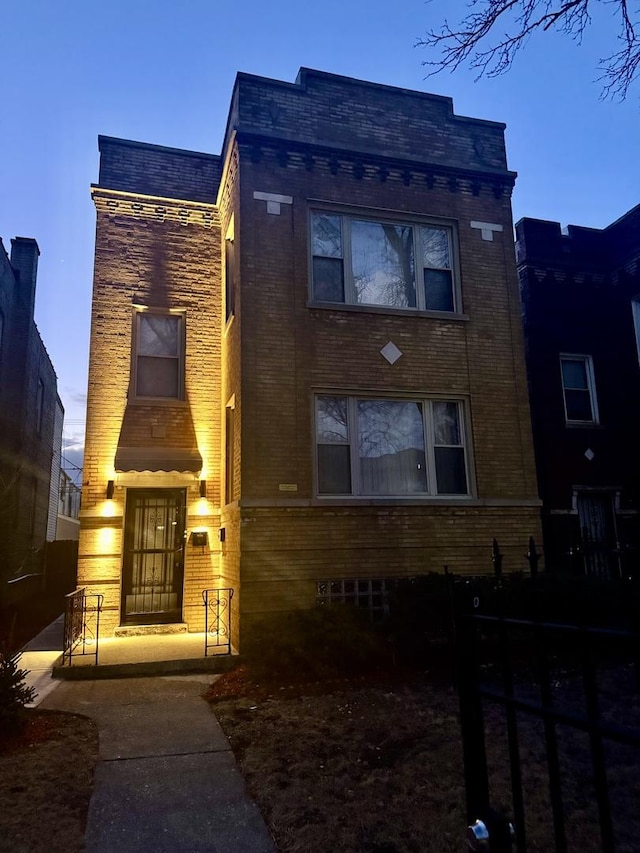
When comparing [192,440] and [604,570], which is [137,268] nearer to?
[192,440]

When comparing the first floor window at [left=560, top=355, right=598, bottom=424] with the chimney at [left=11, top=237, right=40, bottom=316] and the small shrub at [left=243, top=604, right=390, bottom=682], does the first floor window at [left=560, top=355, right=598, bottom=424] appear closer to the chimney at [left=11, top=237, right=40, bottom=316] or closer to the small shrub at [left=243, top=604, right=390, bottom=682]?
the small shrub at [left=243, top=604, right=390, bottom=682]

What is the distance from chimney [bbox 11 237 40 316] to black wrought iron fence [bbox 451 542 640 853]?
52.1 feet

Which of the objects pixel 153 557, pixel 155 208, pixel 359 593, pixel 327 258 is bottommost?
pixel 359 593

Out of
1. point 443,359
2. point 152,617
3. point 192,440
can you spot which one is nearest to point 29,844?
point 152,617

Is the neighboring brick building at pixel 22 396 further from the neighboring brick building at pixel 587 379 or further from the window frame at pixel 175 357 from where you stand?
the neighboring brick building at pixel 587 379

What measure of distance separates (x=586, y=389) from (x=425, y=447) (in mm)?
5676

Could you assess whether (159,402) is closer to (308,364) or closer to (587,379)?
(308,364)

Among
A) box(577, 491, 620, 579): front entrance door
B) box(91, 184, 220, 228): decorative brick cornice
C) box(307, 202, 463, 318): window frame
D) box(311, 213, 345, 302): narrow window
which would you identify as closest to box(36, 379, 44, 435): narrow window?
box(91, 184, 220, 228): decorative brick cornice

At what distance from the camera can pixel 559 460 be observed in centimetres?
1245

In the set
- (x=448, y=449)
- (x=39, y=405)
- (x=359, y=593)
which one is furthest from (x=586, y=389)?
(x=39, y=405)

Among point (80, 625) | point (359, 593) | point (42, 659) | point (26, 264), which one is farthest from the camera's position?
point (26, 264)

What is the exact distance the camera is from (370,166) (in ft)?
34.0

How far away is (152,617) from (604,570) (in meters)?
9.04

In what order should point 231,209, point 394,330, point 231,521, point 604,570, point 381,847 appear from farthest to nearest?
point 604,570, point 231,209, point 394,330, point 231,521, point 381,847
